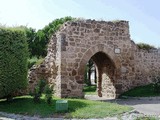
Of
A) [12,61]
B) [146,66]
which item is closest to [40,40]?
[146,66]

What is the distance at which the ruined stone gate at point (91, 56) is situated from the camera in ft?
54.5

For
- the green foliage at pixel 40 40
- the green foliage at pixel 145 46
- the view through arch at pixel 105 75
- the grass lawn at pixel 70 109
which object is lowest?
the grass lawn at pixel 70 109

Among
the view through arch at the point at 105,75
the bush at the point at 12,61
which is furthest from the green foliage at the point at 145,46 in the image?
the bush at the point at 12,61

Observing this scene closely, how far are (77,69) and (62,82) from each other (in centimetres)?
103

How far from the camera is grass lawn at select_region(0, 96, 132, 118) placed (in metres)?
11.0

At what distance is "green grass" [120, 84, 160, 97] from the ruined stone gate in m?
0.34

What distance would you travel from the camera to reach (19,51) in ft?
44.7

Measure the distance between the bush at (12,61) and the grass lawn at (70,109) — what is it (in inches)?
27.3

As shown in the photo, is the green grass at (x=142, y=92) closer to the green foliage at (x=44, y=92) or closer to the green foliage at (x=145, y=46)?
the green foliage at (x=145, y=46)

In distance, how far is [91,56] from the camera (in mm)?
17172

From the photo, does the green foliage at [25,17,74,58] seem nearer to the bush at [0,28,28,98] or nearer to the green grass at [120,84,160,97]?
the green grass at [120,84,160,97]

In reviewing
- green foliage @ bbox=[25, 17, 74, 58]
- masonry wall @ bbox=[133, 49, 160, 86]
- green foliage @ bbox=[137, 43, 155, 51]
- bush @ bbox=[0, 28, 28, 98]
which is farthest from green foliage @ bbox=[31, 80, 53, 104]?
green foliage @ bbox=[25, 17, 74, 58]

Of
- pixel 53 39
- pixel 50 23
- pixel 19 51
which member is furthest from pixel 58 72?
pixel 50 23

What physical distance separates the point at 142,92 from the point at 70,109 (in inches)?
279
